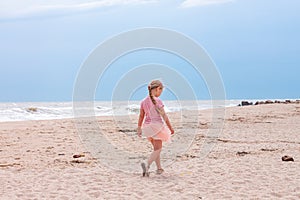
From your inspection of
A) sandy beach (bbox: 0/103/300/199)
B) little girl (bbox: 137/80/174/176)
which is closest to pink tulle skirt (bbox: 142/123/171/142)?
little girl (bbox: 137/80/174/176)

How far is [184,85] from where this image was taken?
870 cm

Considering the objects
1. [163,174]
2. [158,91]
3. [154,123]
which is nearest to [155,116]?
[154,123]

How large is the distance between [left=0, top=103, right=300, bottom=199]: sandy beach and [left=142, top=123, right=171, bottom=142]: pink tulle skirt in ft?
2.12

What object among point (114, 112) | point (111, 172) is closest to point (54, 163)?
point (111, 172)

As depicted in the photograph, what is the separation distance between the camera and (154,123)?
7242 mm

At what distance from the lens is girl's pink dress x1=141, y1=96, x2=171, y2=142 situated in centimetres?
723

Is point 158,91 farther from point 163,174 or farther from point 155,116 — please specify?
point 163,174

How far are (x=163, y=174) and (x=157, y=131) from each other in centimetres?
81

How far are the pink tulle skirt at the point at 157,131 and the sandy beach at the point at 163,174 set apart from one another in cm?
65

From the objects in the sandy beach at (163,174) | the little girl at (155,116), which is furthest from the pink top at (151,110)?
the sandy beach at (163,174)

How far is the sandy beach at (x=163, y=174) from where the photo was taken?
632 centimetres

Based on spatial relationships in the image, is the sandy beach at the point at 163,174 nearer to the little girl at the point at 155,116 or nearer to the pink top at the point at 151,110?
the little girl at the point at 155,116

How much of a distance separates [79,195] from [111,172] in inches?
65.2

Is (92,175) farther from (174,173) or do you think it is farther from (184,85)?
(184,85)
